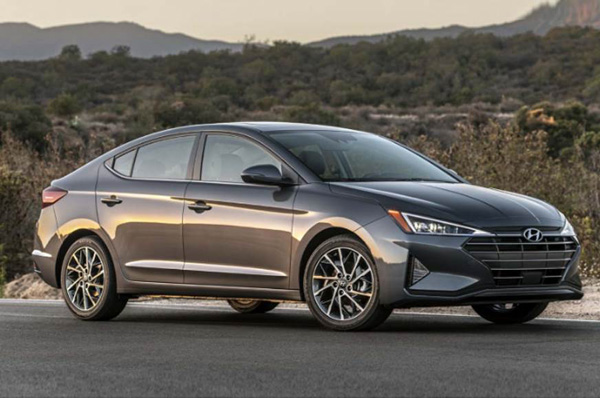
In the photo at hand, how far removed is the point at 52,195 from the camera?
1210 centimetres

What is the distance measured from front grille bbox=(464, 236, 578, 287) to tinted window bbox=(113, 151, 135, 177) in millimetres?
3588

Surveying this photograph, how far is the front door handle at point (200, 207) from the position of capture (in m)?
10.6

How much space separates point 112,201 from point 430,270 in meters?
3.31

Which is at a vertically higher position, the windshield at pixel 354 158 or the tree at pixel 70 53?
the tree at pixel 70 53

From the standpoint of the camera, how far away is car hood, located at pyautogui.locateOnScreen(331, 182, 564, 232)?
373 inches

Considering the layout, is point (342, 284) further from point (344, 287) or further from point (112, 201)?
point (112, 201)

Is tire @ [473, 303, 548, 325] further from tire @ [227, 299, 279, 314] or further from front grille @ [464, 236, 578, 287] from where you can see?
tire @ [227, 299, 279, 314]

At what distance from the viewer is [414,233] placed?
944cm

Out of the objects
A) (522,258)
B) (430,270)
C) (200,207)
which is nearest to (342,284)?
(430,270)

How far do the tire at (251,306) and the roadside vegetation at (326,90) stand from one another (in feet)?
36.6

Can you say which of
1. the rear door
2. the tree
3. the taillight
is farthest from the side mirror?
the tree

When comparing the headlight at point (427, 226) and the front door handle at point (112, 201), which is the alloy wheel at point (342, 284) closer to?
the headlight at point (427, 226)

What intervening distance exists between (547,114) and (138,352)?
143ft

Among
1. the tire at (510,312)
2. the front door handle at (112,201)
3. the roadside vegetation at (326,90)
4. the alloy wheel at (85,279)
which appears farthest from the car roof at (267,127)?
the roadside vegetation at (326,90)
